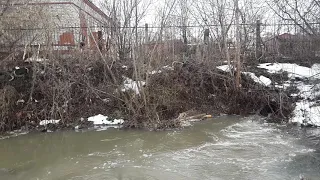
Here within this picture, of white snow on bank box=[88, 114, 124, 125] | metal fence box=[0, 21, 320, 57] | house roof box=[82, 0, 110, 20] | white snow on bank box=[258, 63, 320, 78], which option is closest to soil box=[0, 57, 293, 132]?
white snow on bank box=[88, 114, 124, 125]

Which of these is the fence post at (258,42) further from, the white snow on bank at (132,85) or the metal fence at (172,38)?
the white snow on bank at (132,85)


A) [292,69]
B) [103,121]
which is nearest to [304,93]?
[292,69]

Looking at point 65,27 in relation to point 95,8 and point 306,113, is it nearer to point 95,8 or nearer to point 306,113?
point 95,8

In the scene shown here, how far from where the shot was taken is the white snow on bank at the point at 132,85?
1343 centimetres

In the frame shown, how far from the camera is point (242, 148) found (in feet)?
32.1

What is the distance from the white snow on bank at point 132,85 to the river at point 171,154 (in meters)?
1.87

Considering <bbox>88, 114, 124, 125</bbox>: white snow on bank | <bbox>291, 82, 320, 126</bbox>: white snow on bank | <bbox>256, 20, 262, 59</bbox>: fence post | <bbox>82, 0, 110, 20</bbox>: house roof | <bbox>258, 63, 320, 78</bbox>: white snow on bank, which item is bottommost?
<bbox>88, 114, 124, 125</bbox>: white snow on bank

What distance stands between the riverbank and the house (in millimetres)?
926

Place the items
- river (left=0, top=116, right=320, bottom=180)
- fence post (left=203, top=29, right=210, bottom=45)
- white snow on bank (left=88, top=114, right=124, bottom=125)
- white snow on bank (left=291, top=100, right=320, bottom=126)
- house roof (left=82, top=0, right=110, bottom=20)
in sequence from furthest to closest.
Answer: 1. fence post (left=203, top=29, right=210, bottom=45)
2. house roof (left=82, top=0, right=110, bottom=20)
3. white snow on bank (left=88, top=114, right=124, bottom=125)
4. white snow on bank (left=291, top=100, right=320, bottom=126)
5. river (left=0, top=116, right=320, bottom=180)

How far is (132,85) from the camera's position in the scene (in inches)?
546

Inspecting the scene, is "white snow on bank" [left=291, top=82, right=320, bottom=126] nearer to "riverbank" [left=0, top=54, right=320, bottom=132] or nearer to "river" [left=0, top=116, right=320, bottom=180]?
"riverbank" [left=0, top=54, right=320, bottom=132]

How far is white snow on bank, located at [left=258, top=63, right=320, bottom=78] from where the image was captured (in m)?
14.4

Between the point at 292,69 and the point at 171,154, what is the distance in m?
7.75

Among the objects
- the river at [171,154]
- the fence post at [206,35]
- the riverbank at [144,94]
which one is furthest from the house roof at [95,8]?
the river at [171,154]
